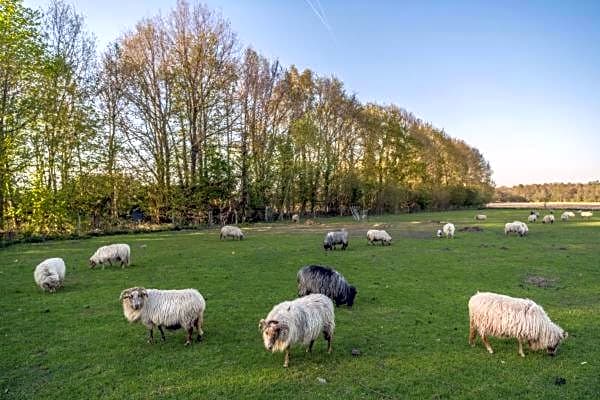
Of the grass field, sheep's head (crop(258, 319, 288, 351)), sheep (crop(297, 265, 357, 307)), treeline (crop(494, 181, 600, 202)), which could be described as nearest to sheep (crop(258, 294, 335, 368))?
sheep's head (crop(258, 319, 288, 351))

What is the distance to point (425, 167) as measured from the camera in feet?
242

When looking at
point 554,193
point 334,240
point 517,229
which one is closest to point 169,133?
point 334,240

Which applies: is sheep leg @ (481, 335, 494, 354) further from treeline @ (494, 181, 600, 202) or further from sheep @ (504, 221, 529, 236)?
treeline @ (494, 181, 600, 202)

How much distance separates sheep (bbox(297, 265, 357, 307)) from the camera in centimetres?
1105

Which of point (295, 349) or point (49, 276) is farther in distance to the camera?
point (49, 276)

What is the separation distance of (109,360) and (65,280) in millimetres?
8852

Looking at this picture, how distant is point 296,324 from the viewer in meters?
7.14

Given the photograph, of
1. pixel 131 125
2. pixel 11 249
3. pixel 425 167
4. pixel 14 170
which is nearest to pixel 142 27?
pixel 131 125

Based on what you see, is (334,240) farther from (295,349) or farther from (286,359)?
(286,359)

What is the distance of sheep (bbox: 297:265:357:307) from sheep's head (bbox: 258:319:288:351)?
4.14 meters

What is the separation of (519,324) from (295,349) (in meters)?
4.48

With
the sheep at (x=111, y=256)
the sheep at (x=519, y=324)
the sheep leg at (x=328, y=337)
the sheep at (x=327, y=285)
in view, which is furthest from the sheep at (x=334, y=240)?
the sheep at (x=519, y=324)

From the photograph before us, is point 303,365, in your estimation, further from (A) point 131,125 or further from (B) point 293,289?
(A) point 131,125

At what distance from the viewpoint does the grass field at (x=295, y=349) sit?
6414mm
